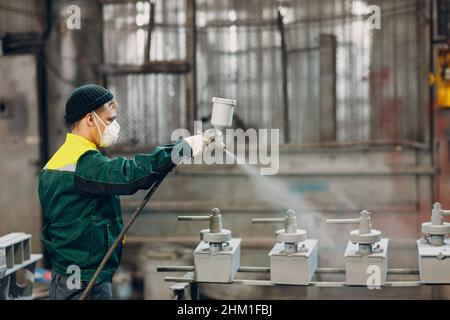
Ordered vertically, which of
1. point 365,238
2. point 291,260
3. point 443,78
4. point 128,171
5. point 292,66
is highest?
point 292,66

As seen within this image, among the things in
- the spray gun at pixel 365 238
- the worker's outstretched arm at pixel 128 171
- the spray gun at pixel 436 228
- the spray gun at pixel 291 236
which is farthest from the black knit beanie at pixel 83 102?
the spray gun at pixel 436 228

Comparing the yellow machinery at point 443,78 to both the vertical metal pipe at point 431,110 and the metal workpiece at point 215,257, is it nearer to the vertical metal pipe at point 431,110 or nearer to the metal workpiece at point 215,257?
the vertical metal pipe at point 431,110

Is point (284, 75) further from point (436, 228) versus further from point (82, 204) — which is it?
point (82, 204)

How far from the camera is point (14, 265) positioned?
4.25 meters

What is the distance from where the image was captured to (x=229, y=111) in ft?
11.5

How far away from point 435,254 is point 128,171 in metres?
1.75

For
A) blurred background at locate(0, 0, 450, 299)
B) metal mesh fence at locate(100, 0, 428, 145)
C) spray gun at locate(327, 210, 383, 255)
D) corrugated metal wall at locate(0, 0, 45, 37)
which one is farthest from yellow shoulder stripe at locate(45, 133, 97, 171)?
corrugated metal wall at locate(0, 0, 45, 37)

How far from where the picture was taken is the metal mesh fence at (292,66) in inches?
250

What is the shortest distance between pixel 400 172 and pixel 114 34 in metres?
3.39

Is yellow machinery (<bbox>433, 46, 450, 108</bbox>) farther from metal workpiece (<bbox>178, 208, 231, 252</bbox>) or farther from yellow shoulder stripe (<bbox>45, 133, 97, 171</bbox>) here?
yellow shoulder stripe (<bbox>45, 133, 97, 171</bbox>)

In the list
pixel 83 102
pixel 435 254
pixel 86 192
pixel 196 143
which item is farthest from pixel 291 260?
pixel 83 102

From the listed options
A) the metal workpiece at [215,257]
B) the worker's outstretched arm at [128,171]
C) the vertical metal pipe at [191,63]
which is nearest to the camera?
the worker's outstretched arm at [128,171]
